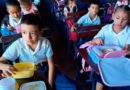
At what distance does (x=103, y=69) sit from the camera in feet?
4.62

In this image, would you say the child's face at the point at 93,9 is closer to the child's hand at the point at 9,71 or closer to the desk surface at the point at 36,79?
the desk surface at the point at 36,79

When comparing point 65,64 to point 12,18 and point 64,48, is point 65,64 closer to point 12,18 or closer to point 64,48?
point 64,48

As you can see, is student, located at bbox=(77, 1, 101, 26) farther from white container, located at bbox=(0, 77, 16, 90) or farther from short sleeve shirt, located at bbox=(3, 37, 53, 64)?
white container, located at bbox=(0, 77, 16, 90)

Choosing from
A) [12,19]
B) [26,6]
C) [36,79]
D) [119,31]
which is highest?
[26,6]

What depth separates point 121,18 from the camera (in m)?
1.98

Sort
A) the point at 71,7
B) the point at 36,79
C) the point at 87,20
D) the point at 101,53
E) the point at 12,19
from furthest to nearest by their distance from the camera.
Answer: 1. the point at 71,7
2. the point at 87,20
3. the point at 12,19
4. the point at 101,53
5. the point at 36,79

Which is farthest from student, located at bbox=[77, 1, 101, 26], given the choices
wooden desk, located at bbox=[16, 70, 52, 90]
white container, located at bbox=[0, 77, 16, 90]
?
white container, located at bbox=[0, 77, 16, 90]

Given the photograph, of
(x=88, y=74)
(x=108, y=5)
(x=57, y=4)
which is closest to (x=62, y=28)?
(x=57, y=4)

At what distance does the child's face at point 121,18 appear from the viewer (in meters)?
1.98

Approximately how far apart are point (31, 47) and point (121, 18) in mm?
745

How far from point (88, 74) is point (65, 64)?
100 cm

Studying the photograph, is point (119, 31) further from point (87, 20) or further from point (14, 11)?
point (14, 11)

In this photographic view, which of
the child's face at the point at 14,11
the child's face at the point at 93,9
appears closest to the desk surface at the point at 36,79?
the child's face at the point at 14,11

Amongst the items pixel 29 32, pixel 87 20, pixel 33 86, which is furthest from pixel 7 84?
pixel 87 20
